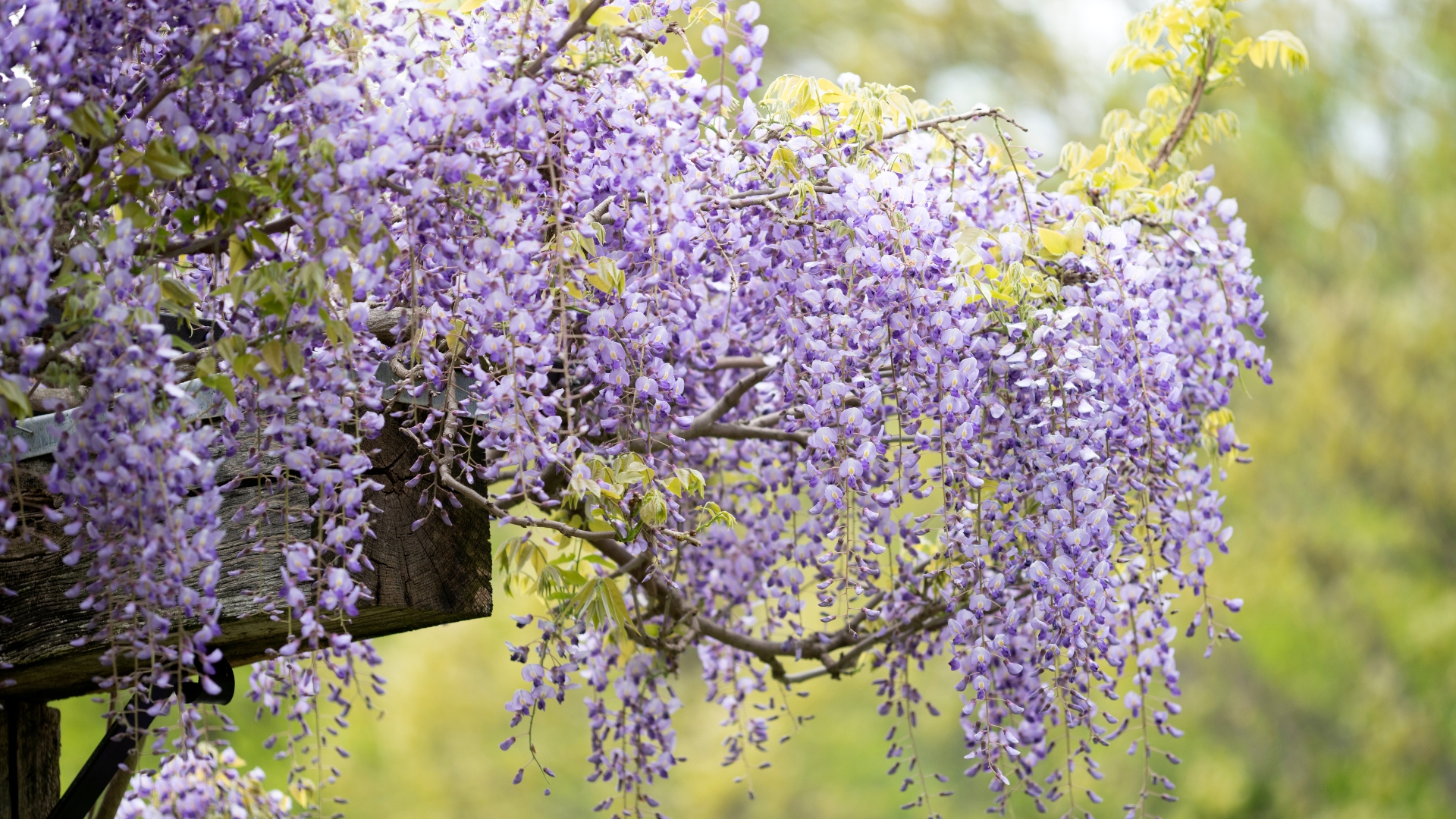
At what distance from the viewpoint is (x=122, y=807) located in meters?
1.84

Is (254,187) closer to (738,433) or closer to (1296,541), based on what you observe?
(738,433)

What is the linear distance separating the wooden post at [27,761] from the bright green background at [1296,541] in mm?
4966

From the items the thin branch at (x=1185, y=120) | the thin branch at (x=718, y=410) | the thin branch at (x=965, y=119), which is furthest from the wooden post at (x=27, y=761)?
the thin branch at (x=1185, y=120)

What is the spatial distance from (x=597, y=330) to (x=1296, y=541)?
20.1 feet

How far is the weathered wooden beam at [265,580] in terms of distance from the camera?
1.33 m

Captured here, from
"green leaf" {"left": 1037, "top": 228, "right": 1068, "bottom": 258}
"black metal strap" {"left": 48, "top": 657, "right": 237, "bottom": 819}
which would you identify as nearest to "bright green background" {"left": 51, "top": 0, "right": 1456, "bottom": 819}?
"black metal strap" {"left": 48, "top": 657, "right": 237, "bottom": 819}

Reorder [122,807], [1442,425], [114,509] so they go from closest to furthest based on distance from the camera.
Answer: [114,509] → [122,807] → [1442,425]

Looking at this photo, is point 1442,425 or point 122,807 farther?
point 1442,425

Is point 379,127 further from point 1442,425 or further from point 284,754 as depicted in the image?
point 1442,425

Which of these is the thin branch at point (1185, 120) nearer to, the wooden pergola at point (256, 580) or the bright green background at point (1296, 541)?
the wooden pergola at point (256, 580)

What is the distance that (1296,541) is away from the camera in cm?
654

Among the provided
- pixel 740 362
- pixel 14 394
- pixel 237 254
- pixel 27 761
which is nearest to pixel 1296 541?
pixel 740 362

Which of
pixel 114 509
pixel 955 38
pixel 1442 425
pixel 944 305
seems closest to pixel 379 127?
pixel 114 509

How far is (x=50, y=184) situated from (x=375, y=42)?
1.04 feet
